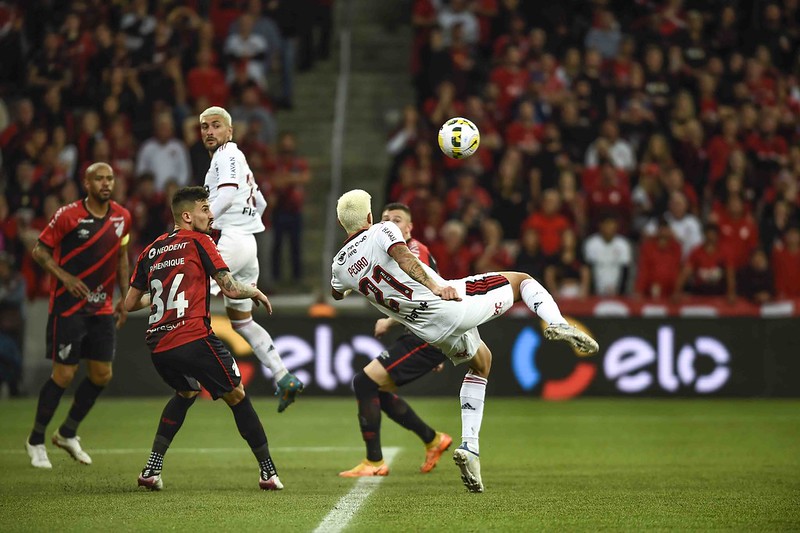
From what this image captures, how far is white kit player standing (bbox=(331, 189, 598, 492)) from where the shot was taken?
8543 millimetres

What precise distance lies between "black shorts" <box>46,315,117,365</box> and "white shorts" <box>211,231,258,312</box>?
3.47 ft

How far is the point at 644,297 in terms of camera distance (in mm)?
17516

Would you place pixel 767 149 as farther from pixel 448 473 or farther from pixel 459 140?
pixel 448 473

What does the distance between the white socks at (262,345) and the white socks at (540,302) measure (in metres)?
2.33

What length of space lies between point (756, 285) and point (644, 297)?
1527 mm

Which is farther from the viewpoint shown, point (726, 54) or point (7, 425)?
point (726, 54)

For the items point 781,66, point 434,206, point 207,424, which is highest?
point 781,66

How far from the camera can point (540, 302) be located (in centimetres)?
871

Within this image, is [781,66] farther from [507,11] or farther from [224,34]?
[224,34]

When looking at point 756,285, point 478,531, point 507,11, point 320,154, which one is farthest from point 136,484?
point 507,11

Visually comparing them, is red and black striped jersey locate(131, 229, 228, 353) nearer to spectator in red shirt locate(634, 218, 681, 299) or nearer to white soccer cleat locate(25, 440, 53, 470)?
white soccer cleat locate(25, 440, 53, 470)

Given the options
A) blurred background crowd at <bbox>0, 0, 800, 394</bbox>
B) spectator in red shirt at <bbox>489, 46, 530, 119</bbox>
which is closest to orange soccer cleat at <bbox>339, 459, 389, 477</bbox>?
blurred background crowd at <bbox>0, 0, 800, 394</bbox>

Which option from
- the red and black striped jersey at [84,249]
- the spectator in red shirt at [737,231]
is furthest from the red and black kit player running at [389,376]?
the spectator in red shirt at [737,231]

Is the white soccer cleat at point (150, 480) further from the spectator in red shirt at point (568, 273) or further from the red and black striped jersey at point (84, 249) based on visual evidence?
the spectator in red shirt at point (568, 273)
